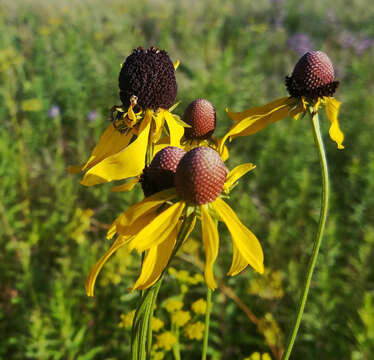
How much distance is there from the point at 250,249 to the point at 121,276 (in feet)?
4.29

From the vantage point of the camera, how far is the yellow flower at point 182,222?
2.38 feet

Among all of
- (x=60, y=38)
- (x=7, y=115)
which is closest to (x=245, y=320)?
(x=7, y=115)

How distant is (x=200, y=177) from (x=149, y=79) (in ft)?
1.29

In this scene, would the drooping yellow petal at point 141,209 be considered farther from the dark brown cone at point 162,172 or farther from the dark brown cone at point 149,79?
the dark brown cone at point 149,79

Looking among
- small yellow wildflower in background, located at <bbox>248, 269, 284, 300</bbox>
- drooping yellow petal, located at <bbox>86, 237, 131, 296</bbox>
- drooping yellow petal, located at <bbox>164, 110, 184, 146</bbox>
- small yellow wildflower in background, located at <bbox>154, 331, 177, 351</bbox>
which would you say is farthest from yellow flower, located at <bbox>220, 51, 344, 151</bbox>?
small yellow wildflower in background, located at <bbox>248, 269, 284, 300</bbox>

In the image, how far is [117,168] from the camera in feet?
2.84

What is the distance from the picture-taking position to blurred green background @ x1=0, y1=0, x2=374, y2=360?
5.95 ft

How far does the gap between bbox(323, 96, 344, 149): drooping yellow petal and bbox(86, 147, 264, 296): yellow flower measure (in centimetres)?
31

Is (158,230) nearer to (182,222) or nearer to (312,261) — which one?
(182,222)

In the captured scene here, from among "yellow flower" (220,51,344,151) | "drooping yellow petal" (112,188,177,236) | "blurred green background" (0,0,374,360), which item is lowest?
"blurred green background" (0,0,374,360)

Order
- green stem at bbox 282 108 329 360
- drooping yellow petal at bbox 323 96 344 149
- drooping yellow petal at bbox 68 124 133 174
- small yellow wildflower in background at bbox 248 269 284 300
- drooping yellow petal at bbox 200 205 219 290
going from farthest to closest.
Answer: small yellow wildflower in background at bbox 248 269 284 300 < drooping yellow petal at bbox 68 124 133 174 < drooping yellow petal at bbox 323 96 344 149 < green stem at bbox 282 108 329 360 < drooping yellow petal at bbox 200 205 219 290

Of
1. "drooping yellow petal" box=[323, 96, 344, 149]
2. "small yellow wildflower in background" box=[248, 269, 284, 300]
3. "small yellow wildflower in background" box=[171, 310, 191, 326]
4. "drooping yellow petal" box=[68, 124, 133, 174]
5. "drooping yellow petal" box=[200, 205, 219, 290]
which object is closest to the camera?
"drooping yellow petal" box=[200, 205, 219, 290]

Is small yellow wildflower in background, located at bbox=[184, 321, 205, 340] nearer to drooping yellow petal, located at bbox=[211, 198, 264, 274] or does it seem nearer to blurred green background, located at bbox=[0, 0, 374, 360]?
blurred green background, located at bbox=[0, 0, 374, 360]

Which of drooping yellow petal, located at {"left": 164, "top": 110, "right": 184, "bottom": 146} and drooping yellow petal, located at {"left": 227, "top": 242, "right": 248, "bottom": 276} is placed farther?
drooping yellow petal, located at {"left": 164, "top": 110, "right": 184, "bottom": 146}
